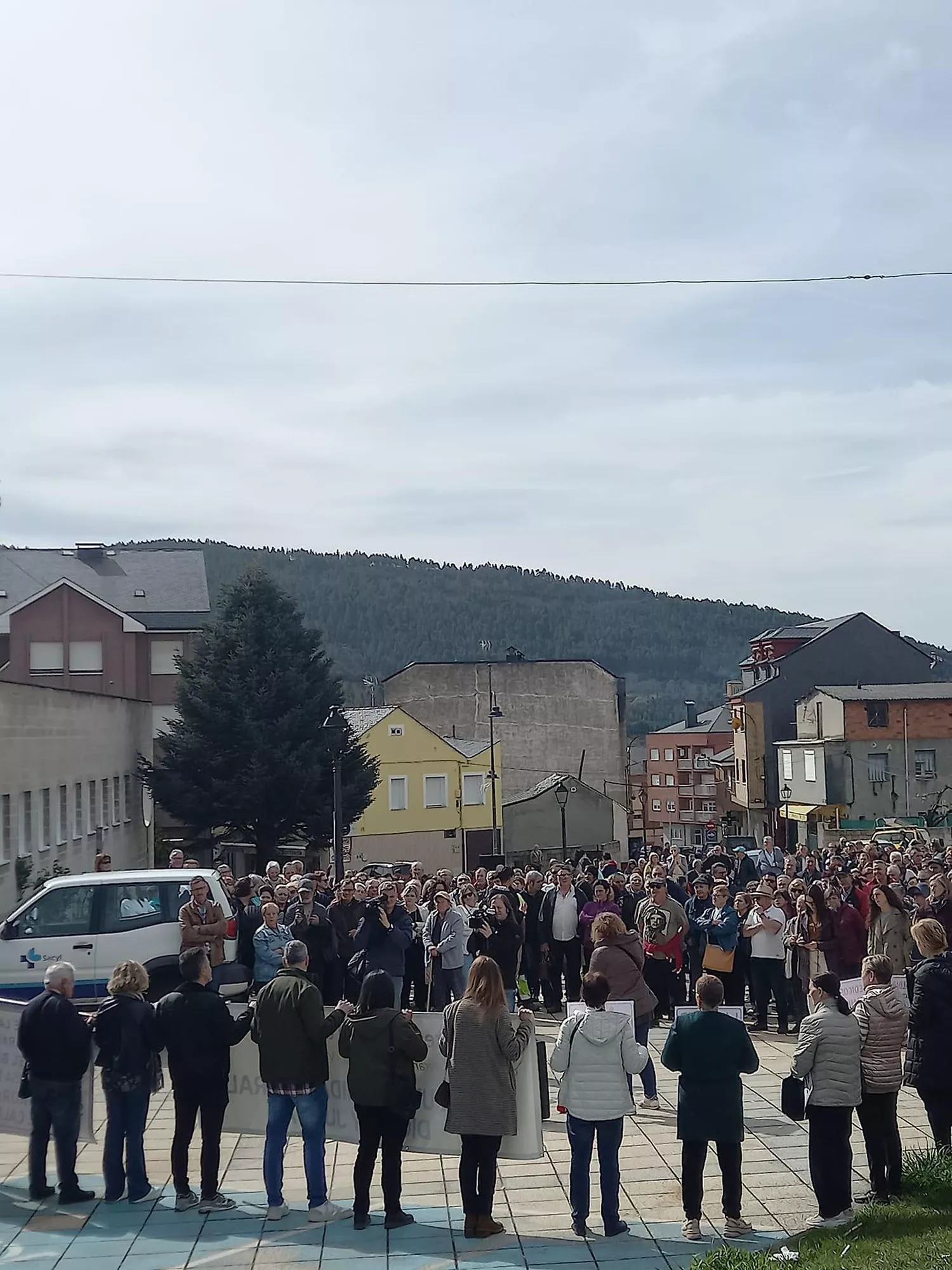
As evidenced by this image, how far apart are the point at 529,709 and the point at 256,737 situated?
3903cm

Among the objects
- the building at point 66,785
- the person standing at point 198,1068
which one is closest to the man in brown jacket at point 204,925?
the person standing at point 198,1068

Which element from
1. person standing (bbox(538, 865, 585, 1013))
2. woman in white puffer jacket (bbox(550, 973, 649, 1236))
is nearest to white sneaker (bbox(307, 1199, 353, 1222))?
woman in white puffer jacket (bbox(550, 973, 649, 1236))

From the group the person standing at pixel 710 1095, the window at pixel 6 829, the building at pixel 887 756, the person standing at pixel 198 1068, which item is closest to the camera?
the person standing at pixel 710 1095

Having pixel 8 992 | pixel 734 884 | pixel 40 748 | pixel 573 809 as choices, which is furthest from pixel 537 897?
pixel 573 809

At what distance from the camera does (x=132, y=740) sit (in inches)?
1601

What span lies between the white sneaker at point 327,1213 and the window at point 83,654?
40719mm

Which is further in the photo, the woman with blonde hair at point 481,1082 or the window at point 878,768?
the window at point 878,768

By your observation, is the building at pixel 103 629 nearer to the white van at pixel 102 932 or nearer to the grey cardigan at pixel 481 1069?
the white van at pixel 102 932

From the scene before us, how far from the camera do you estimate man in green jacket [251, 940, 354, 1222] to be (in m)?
8.82

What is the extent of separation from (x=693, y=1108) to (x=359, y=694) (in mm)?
116262

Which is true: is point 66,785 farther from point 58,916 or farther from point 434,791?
point 434,791

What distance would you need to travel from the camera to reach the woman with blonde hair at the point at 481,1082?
27.3 ft

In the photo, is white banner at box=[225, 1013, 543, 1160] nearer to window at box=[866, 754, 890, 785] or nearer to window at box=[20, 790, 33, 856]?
window at box=[20, 790, 33, 856]

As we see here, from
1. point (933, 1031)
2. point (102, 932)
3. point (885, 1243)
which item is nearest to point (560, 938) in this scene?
point (102, 932)
